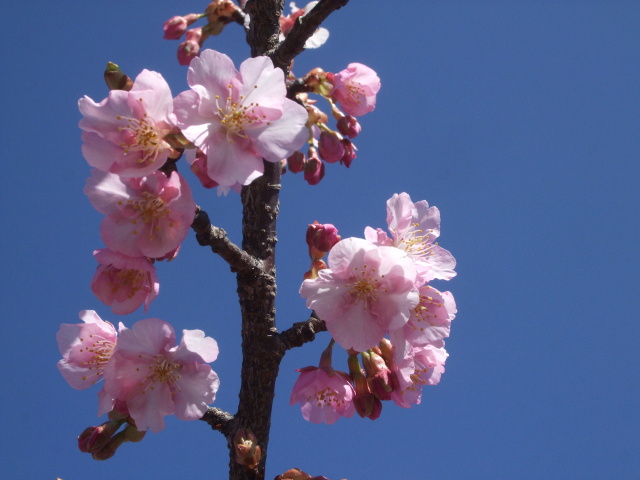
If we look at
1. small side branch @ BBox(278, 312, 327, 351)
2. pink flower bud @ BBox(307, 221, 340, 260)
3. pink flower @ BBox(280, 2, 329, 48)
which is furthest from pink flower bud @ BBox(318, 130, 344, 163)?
small side branch @ BBox(278, 312, 327, 351)

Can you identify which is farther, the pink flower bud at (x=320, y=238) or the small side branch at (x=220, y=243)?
the pink flower bud at (x=320, y=238)

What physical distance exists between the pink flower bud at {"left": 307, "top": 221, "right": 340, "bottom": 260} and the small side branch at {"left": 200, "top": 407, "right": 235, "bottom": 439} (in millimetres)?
550

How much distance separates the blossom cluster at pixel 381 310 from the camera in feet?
5.17

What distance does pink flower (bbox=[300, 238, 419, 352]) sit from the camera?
61.3 inches

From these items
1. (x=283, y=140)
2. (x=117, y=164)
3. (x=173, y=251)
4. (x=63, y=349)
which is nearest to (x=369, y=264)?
(x=283, y=140)

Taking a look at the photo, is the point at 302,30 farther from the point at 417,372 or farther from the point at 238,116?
the point at 417,372

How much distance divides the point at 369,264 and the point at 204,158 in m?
0.51

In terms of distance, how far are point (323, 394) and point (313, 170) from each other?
0.99 metres

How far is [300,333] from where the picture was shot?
1776 mm

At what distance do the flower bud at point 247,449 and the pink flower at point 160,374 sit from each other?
0.40 ft

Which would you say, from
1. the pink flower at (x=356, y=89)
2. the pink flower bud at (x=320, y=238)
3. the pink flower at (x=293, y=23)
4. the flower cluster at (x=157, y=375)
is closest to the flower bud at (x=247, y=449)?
the flower cluster at (x=157, y=375)

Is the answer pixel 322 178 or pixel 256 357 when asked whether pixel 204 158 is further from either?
pixel 322 178

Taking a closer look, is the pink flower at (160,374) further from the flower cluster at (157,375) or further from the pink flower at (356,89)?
the pink flower at (356,89)

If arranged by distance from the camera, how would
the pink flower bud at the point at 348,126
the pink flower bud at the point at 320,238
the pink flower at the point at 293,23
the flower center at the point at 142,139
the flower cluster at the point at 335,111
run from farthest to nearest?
the pink flower at the point at 293,23, the pink flower bud at the point at 348,126, the flower cluster at the point at 335,111, the pink flower bud at the point at 320,238, the flower center at the point at 142,139
